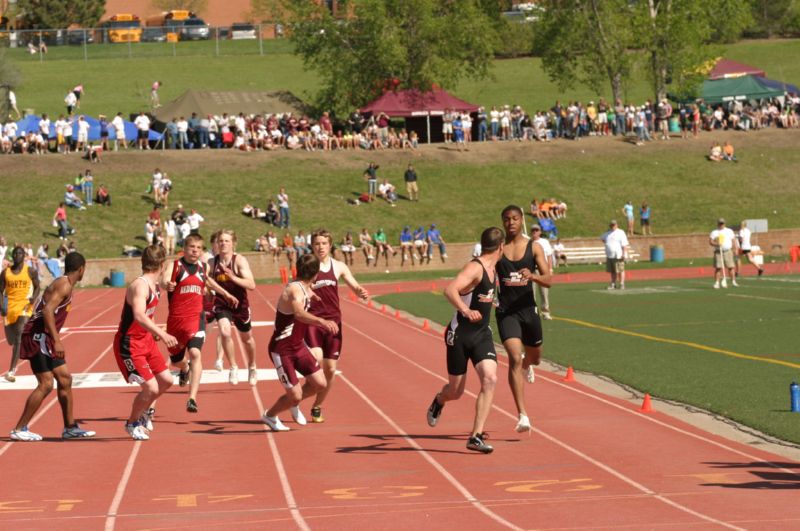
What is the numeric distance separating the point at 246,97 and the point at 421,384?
51.8 metres

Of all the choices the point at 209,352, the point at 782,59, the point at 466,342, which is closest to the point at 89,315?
the point at 209,352

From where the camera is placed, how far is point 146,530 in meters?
9.33

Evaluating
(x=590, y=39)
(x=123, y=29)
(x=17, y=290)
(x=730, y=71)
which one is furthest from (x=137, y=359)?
(x=123, y=29)

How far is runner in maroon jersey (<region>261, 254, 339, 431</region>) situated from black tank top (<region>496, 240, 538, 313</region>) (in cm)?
174

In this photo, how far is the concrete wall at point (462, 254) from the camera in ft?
153

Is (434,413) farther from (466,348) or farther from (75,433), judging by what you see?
(75,433)

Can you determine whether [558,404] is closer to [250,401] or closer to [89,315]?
[250,401]

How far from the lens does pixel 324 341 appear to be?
14.4 m

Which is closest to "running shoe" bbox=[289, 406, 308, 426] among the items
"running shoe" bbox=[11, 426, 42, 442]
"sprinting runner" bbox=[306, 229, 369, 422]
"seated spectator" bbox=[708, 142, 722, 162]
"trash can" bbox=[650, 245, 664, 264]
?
"sprinting runner" bbox=[306, 229, 369, 422]

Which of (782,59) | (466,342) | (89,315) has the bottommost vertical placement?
(89,315)

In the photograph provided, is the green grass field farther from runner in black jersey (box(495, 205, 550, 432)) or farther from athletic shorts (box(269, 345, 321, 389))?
athletic shorts (box(269, 345, 321, 389))

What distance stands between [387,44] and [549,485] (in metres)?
57.7

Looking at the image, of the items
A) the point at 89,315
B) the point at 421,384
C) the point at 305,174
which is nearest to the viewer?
the point at 421,384

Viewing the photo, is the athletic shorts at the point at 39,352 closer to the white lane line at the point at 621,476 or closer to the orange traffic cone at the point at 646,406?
the white lane line at the point at 621,476
